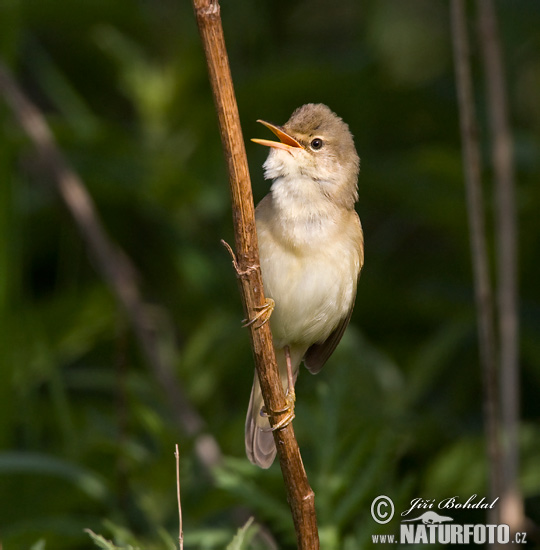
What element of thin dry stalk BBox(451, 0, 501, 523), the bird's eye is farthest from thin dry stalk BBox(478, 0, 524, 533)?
the bird's eye

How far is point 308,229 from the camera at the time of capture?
2.64m

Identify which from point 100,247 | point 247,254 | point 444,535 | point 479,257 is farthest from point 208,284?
point 247,254

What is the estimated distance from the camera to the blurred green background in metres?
3.17

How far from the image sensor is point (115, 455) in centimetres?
325

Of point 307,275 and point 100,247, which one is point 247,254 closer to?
point 307,275

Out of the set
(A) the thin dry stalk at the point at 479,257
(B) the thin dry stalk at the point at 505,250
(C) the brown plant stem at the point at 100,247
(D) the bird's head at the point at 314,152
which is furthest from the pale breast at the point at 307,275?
(C) the brown plant stem at the point at 100,247

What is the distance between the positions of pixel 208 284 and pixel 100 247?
51cm

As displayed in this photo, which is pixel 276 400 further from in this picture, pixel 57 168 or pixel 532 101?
pixel 532 101

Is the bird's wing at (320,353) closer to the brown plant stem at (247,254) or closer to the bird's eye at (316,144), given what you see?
the bird's eye at (316,144)

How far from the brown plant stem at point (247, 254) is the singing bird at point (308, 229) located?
0.54 m

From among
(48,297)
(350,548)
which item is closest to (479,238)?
(350,548)

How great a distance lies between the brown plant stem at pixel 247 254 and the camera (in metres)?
1.69

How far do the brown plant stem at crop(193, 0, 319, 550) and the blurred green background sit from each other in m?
0.75

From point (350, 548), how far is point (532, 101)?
3.23 metres
